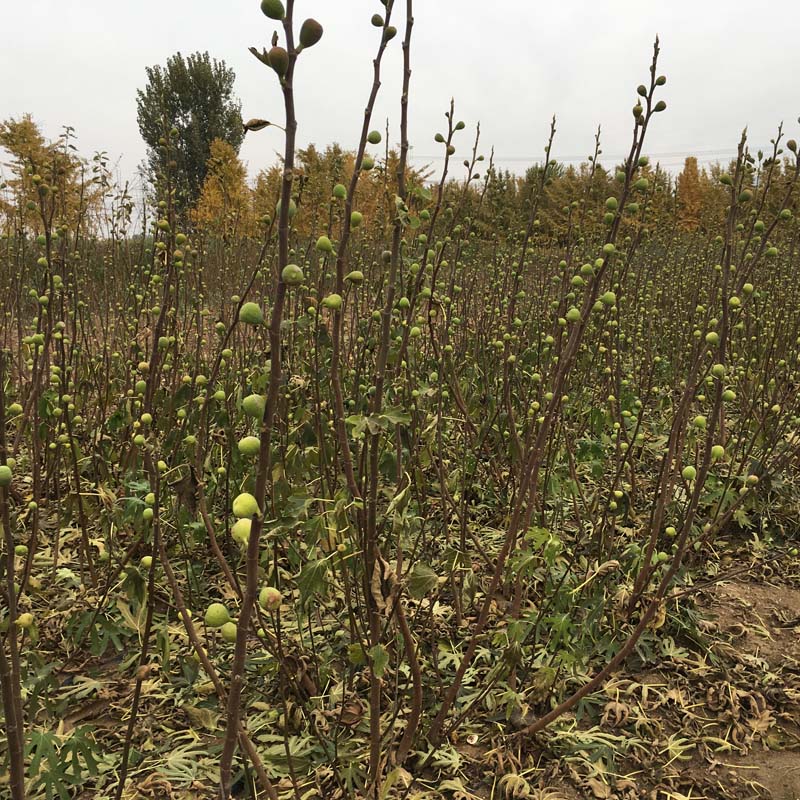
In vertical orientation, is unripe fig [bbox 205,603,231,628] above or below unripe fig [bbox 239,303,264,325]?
below

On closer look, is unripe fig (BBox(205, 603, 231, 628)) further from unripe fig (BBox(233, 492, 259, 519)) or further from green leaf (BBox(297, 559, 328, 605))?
green leaf (BBox(297, 559, 328, 605))

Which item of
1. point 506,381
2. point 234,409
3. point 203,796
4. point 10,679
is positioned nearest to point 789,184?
point 506,381

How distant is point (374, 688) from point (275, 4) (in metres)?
1.45

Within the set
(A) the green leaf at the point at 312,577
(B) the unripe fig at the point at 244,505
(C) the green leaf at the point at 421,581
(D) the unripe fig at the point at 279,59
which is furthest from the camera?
(C) the green leaf at the point at 421,581

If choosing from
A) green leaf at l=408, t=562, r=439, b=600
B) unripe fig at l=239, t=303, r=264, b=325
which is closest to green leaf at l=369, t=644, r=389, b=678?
green leaf at l=408, t=562, r=439, b=600

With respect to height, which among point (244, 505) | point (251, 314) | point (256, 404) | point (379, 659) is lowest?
point (379, 659)

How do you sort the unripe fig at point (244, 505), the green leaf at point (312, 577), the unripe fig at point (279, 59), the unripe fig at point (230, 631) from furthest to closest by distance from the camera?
the green leaf at point (312, 577)
the unripe fig at point (230, 631)
the unripe fig at point (244, 505)
the unripe fig at point (279, 59)

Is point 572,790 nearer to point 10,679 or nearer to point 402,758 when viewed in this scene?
point 402,758

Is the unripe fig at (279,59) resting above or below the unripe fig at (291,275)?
above

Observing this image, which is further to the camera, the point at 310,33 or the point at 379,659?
the point at 379,659

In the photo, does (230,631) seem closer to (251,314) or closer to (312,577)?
(312,577)

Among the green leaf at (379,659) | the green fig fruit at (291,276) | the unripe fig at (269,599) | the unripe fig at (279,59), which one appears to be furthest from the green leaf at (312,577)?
the unripe fig at (279,59)

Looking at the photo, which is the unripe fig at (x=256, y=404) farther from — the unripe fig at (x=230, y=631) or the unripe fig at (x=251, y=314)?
the unripe fig at (x=230, y=631)

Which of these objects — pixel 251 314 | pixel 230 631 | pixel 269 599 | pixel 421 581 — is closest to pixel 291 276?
pixel 251 314
